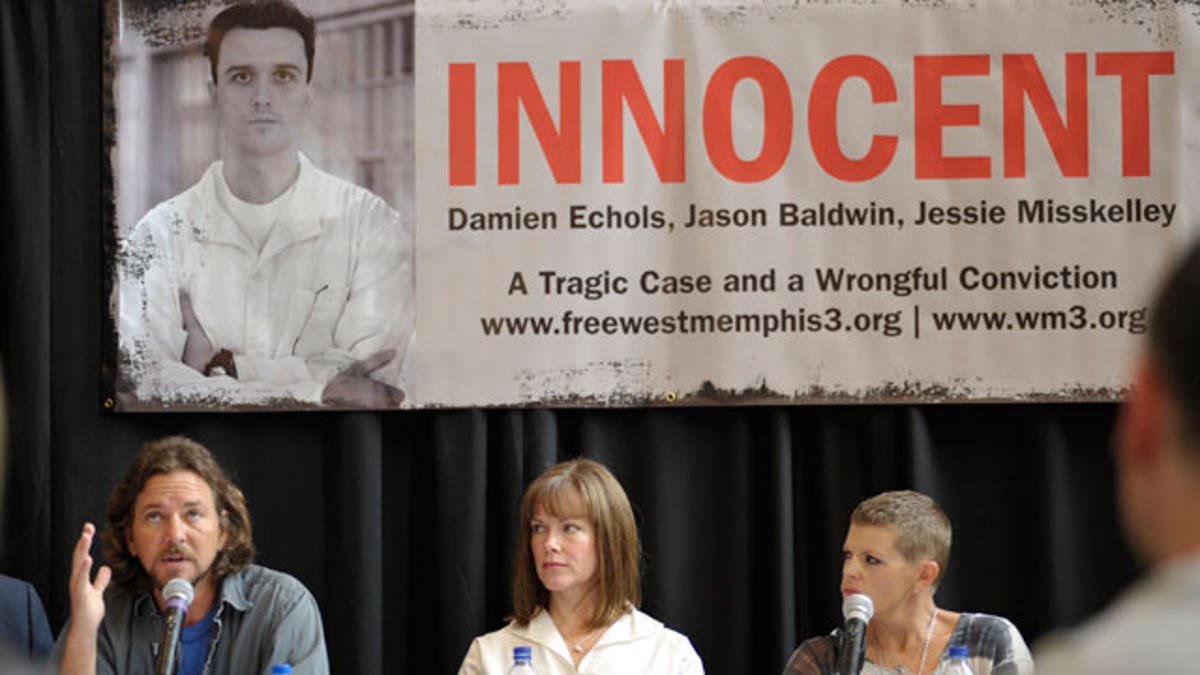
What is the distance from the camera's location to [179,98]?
4.38 metres

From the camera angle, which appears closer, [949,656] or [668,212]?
[949,656]

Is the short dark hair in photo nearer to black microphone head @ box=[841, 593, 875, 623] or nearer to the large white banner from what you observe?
the large white banner

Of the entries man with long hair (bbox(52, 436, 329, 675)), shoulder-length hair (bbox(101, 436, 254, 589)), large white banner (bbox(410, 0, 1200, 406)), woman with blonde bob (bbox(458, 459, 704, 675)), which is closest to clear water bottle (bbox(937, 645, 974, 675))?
woman with blonde bob (bbox(458, 459, 704, 675))

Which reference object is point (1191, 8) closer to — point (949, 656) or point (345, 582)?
point (949, 656)

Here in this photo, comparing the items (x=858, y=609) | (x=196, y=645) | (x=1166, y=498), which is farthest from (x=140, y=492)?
(x=1166, y=498)

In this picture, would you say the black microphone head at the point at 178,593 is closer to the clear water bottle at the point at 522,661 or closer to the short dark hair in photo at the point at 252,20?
Answer: the clear water bottle at the point at 522,661

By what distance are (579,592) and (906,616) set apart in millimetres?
755

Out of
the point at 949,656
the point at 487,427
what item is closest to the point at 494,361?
the point at 487,427

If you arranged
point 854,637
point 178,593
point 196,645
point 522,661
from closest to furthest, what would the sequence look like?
point 854,637, point 178,593, point 522,661, point 196,645

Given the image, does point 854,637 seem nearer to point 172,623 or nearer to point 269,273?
point 172,623

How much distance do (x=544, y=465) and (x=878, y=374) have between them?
914 millimetres

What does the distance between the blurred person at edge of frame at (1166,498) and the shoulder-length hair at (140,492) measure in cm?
312

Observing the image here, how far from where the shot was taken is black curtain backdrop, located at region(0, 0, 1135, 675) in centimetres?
425

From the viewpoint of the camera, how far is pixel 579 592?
373 cm
